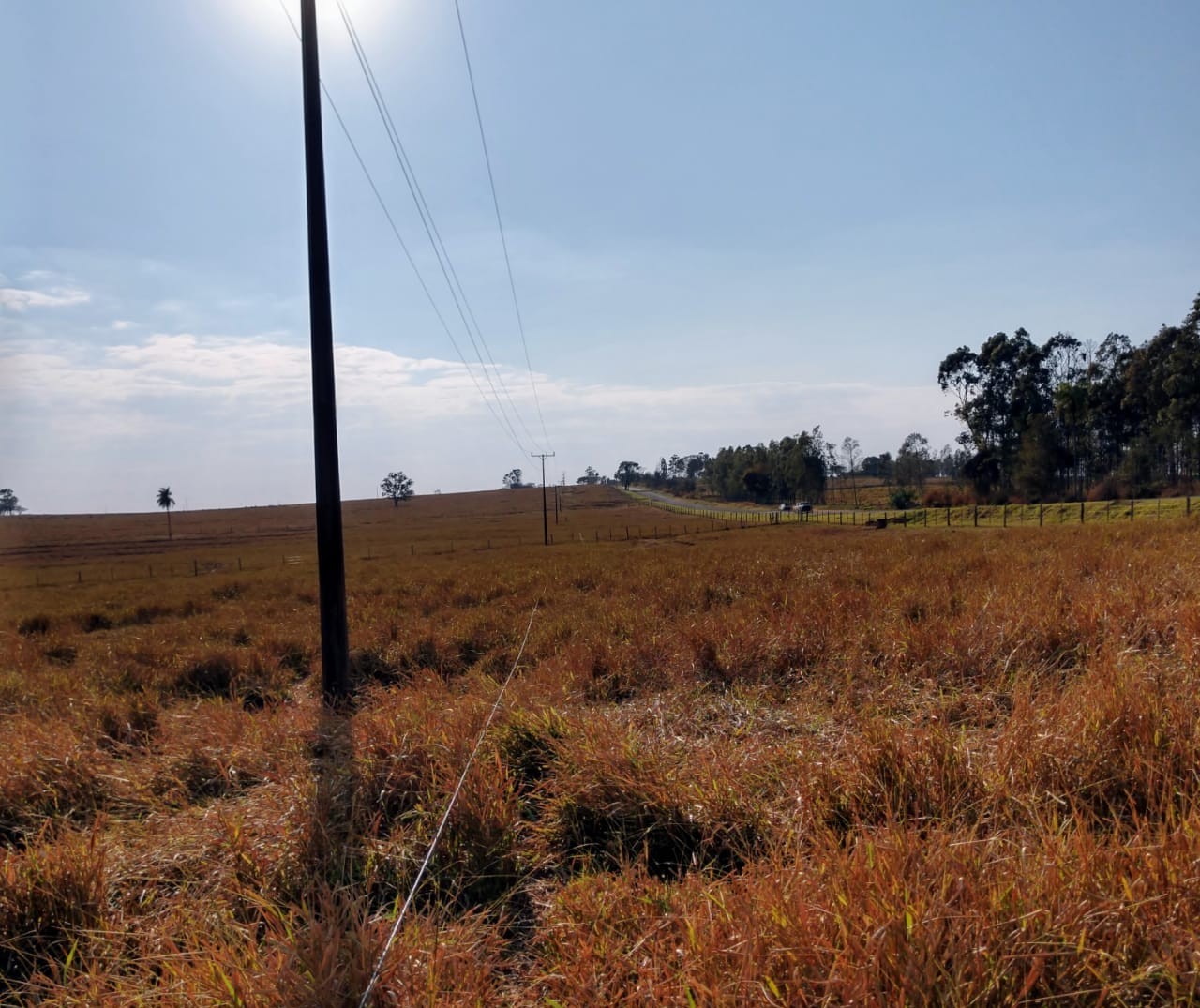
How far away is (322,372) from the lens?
764cm

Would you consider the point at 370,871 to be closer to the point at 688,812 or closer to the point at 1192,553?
the point at 688,812

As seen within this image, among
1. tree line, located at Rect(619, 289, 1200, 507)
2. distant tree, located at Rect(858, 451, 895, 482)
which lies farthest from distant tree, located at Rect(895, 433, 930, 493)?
distant tree, located at Rect(858, 451, 895, 482)

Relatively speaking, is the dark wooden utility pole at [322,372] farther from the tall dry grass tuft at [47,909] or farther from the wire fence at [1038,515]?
the wire fence at [1038,515]

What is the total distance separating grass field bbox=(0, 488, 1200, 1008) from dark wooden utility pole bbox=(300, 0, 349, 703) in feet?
2.65

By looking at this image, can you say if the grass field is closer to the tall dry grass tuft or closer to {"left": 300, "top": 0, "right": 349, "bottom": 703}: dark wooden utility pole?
the tall dry grass tuft

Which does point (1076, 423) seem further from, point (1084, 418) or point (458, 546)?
point (458, 546)

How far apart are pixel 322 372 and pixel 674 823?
591 centimetres

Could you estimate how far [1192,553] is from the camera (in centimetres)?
1072

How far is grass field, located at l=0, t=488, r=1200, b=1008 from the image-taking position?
2.54m

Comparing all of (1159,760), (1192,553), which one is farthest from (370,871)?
(1192,553)

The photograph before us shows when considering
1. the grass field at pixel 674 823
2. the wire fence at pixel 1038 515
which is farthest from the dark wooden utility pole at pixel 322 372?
the wire fence at pixel 1038 515

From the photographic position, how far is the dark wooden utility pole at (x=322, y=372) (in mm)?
7629

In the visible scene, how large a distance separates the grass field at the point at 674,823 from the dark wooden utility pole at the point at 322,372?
0.81 m

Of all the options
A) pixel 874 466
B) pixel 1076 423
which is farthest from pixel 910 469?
pixel 874 466
